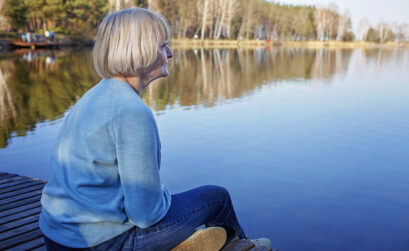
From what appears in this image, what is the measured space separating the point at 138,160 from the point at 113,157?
97 millimetres

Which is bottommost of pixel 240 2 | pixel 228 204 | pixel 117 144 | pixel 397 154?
pixel 397 154

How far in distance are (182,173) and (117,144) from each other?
4.19m

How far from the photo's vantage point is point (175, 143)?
6723 millimetres

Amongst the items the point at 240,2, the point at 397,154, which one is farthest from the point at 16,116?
the point at 240,2

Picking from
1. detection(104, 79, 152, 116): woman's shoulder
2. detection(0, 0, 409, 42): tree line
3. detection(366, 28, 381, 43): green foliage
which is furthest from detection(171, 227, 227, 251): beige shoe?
detection(366, 28, 381, 43): green foliage

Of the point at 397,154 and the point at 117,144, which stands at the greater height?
the point at 117,144

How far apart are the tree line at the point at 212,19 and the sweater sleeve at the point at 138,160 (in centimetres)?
1636

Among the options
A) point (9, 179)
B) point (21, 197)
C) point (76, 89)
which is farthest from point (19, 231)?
point (76, 89)

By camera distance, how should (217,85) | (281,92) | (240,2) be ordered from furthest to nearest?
(240,2) → (217,85) → (281,92)

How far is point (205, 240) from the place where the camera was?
176 cm

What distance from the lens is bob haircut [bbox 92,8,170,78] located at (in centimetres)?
132

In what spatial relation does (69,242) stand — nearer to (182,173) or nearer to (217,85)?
(182,173)

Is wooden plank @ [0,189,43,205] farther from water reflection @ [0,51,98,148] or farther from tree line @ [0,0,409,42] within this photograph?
tree line @ [0,0,409,42]

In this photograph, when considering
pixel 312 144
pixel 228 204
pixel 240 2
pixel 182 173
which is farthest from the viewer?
pixel 240 2
